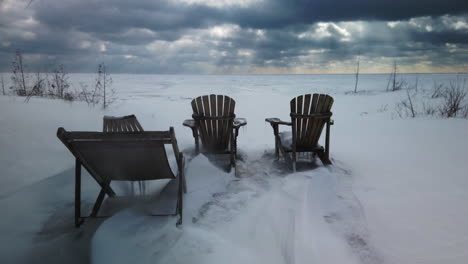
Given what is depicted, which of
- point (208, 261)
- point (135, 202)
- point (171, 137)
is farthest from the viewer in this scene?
point (135, 202)

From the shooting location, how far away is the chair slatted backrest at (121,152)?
224 centimetres

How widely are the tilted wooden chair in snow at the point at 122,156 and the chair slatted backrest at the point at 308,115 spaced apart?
2071 millimetres

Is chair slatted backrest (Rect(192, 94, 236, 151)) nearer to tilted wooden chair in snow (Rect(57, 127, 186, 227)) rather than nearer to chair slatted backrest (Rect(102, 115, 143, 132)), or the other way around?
chair slatted backrest (Rect(102, 115, 143, 132))

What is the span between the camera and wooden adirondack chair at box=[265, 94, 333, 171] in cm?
397

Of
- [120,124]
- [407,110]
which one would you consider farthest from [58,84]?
[407,110]

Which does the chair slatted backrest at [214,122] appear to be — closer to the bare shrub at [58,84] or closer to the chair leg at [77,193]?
the chair leg at [77,193]

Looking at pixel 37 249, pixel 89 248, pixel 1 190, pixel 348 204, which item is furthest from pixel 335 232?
pixel 1 190

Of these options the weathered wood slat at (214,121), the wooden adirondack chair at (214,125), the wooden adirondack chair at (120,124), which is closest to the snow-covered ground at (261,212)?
the wooden adirondack chair at (214,125)

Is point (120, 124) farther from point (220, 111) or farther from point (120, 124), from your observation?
point (220, 111)

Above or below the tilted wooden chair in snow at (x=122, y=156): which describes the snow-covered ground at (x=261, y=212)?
below

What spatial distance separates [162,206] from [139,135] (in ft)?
3.24

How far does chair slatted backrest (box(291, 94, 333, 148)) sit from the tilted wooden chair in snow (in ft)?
6.79

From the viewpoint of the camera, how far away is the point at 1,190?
10.5 ft

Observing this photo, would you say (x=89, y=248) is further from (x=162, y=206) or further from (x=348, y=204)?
(x=348, y=204)
